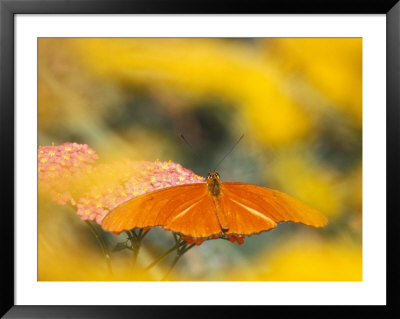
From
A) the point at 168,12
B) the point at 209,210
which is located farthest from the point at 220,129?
the point at 168,12

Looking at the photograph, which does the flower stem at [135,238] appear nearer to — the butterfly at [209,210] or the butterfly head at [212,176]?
the butterfly at [209,210]

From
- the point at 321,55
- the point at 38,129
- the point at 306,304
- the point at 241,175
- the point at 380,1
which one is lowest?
the point at 306,304

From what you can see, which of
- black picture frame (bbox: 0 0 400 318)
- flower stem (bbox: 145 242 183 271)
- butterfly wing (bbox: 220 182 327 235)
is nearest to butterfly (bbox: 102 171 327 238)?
butterfly wing (bbox: 220 182 327 235)

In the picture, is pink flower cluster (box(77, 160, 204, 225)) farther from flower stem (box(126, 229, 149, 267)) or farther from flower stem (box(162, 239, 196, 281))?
flower stem (box(162, 239, 196, 281))

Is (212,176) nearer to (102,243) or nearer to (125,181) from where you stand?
(125,181)

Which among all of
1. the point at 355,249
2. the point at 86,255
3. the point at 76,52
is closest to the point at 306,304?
the point at 355,249

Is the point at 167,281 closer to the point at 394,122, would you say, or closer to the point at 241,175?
the point at 241,175
